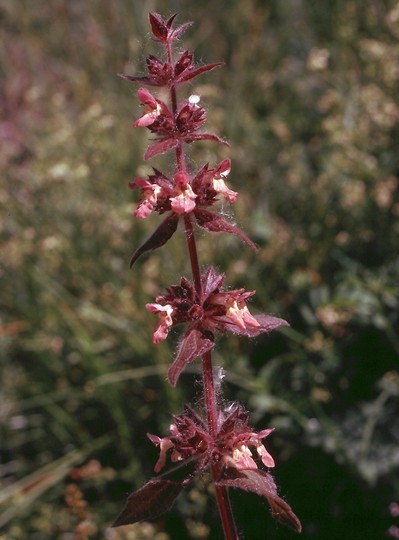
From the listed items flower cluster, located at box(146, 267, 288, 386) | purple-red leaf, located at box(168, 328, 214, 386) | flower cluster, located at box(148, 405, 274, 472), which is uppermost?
flower cluster, located at box(146, 267, 288, 386)

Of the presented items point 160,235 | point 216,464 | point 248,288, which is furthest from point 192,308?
point 248,288

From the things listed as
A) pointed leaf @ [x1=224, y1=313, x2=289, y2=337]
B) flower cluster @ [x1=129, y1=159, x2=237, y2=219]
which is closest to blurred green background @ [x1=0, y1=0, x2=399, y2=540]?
flower cluster @ [x1=129, y1=159, x2=237, y2=219]

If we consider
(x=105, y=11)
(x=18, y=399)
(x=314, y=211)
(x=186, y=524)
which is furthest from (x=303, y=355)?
(x=105, y=11)

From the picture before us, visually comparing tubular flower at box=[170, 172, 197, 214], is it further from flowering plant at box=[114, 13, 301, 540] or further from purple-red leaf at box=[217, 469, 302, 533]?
purple-red leaf at box=[217, 469, 302, 533]

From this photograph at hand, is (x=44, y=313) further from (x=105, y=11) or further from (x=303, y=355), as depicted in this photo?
(x=105, y=11)

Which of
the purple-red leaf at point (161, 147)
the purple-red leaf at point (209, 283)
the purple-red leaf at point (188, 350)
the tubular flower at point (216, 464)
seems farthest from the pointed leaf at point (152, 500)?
the purple-red leaf at point (161, 147)

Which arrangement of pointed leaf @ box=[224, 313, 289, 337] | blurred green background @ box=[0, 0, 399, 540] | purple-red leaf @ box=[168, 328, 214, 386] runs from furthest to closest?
blurred green background @ box=[0, 0, 399, 540], pointed leaf @ box=[224, 313, 289, 337], purple-red leaf @ box=[168, 328, 214, 386]
